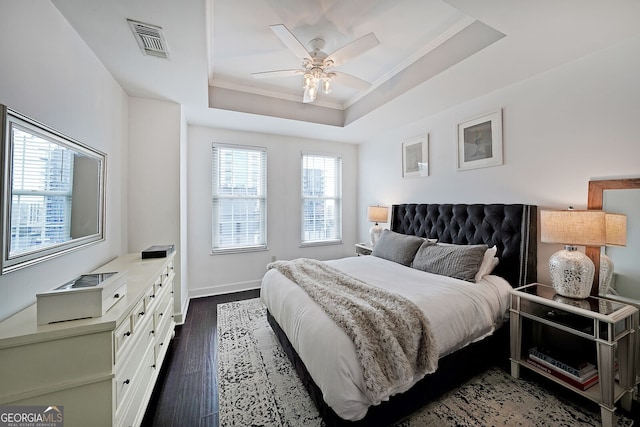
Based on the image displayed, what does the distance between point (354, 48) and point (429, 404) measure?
9.13ft

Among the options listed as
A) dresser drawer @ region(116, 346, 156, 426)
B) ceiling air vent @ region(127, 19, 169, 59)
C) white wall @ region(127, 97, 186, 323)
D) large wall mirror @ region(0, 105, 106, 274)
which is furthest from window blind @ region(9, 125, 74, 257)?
white wall @ region(127, 97, 186, 323)

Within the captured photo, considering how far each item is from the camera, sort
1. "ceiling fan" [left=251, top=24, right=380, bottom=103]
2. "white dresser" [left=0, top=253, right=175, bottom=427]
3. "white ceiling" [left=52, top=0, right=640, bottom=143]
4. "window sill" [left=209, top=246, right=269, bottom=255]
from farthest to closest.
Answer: "window sill" [left=209, top=246, right=269, bottom=255] < "ceiling fan" [left=251, top=24, right=380, bottom=103] < "white ceiling" [left=52, top=0, right=640, bottom=143] < "white dresser" [left=0, top=253, right=175, bottom=427]

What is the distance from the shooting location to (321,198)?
15.5 feet

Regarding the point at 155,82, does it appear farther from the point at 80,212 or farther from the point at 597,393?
the point at 597,393

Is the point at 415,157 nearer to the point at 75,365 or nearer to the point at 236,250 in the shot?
the point at 236,250

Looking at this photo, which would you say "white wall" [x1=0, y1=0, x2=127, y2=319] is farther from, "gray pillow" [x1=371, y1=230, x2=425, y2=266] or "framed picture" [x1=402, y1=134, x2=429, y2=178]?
"framed picture" [x1=402, y1=134, x2=429, y2=178]

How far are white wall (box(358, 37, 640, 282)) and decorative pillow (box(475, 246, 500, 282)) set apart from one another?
36 cm

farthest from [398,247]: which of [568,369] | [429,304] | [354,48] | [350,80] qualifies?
[354,48]

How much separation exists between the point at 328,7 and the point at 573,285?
2.85m

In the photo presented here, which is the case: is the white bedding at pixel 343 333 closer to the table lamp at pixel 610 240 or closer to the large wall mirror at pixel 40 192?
the table lamp at pixel 610 240

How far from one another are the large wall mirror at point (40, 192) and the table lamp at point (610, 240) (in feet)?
12.0

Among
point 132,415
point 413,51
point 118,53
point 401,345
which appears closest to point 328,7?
point 413,51

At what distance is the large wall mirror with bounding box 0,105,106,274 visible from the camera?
115 centimetres

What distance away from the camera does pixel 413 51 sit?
2.54 meters
